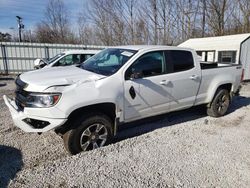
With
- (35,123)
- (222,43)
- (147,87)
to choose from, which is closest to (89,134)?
(35,123)

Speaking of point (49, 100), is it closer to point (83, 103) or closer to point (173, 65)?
point (83, 103)

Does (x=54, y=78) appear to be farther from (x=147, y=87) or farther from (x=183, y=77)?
(x=183, y=77)

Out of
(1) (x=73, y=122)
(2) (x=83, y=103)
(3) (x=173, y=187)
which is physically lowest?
(3) (x=173, y=187)

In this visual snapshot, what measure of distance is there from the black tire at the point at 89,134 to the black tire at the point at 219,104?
3.06 meters

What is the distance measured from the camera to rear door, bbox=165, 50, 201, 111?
14.4 feet

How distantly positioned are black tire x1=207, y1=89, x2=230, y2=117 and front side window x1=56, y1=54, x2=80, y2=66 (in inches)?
260

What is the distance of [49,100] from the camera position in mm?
3070

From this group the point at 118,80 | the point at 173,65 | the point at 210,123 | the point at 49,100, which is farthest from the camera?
the point at 210,123

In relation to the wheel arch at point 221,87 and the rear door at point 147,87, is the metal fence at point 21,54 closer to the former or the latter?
the wheel arch at point 221,87

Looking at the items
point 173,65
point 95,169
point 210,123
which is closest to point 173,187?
point 95,169

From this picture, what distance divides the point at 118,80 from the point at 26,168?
6.46 feet

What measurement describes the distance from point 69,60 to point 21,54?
6.65m

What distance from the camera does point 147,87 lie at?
12.9ft

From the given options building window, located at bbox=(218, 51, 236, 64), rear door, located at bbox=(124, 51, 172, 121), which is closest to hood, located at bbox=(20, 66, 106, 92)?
rear door, located at bbox=(124, 51, 172, 121)
